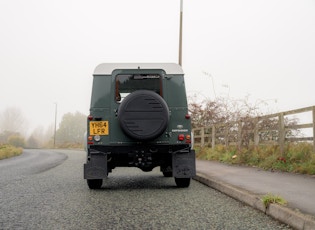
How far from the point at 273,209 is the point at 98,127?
3.96 metres

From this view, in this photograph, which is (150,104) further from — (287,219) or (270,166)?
(270,166)

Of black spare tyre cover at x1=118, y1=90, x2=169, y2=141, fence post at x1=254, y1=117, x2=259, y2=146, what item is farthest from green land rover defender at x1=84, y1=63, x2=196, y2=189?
fence post at x1=254, y1=117, x2=259, y2=146

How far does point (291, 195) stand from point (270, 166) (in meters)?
4.88

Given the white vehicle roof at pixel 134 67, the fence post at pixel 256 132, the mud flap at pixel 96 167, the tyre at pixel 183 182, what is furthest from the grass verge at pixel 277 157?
the mud flap at pixel 96 167

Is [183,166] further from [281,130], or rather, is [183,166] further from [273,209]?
[281,130]

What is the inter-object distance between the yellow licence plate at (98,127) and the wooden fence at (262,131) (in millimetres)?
5215

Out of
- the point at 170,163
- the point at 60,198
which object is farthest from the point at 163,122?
the point at 60,198

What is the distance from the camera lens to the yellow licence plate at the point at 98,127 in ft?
25.2

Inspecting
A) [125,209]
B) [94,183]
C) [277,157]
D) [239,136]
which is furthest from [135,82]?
[239,136]

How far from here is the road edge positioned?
4176 millimetres

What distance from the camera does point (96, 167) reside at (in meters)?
7.67

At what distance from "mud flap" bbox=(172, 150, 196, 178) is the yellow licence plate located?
151cm

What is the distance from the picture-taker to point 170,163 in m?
8.16

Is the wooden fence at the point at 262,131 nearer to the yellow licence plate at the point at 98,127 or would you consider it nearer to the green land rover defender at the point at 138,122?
the green land rover defender at the point at 138,122
